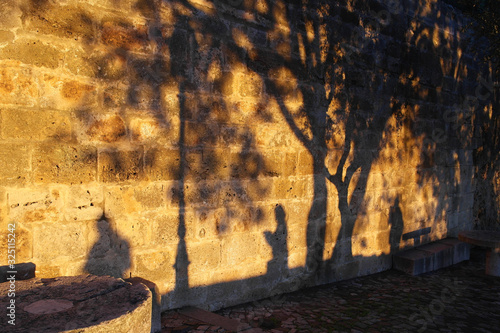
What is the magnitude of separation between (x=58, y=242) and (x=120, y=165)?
686 mm

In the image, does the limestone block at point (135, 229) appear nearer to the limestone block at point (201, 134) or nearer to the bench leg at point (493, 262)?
the limestone block at point (201, 134)

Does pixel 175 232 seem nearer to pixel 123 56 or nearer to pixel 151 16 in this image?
pixel 123 56

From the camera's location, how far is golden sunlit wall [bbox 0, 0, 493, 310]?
2793 millimetres

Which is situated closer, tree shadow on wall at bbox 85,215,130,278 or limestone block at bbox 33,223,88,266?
limestone block at bbox 33,223,88,266

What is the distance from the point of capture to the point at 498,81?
7.55m

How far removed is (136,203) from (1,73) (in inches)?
49.6

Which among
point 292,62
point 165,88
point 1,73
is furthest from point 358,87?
point 1,73

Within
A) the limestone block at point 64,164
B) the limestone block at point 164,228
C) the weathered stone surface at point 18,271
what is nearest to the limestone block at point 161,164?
the limestone block at point 164,228

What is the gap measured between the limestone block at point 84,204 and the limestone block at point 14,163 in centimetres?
31

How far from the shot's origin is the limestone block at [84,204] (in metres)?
2.89

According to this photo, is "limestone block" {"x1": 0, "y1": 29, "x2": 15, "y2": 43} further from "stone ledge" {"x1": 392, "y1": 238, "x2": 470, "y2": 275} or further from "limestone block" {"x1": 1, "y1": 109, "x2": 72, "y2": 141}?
"stone ledge" {"x1": 392, "y1": 238, "x2": 470, "y2": 275}

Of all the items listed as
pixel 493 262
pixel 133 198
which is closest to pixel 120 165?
pixel 133 198

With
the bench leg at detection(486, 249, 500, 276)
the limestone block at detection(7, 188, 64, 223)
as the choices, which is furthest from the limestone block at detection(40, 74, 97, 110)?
the bench leg at detection(486, 249, 500, 276)

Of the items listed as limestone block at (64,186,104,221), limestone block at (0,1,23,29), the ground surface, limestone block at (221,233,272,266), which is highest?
limestone block at (0,1,23,29)
